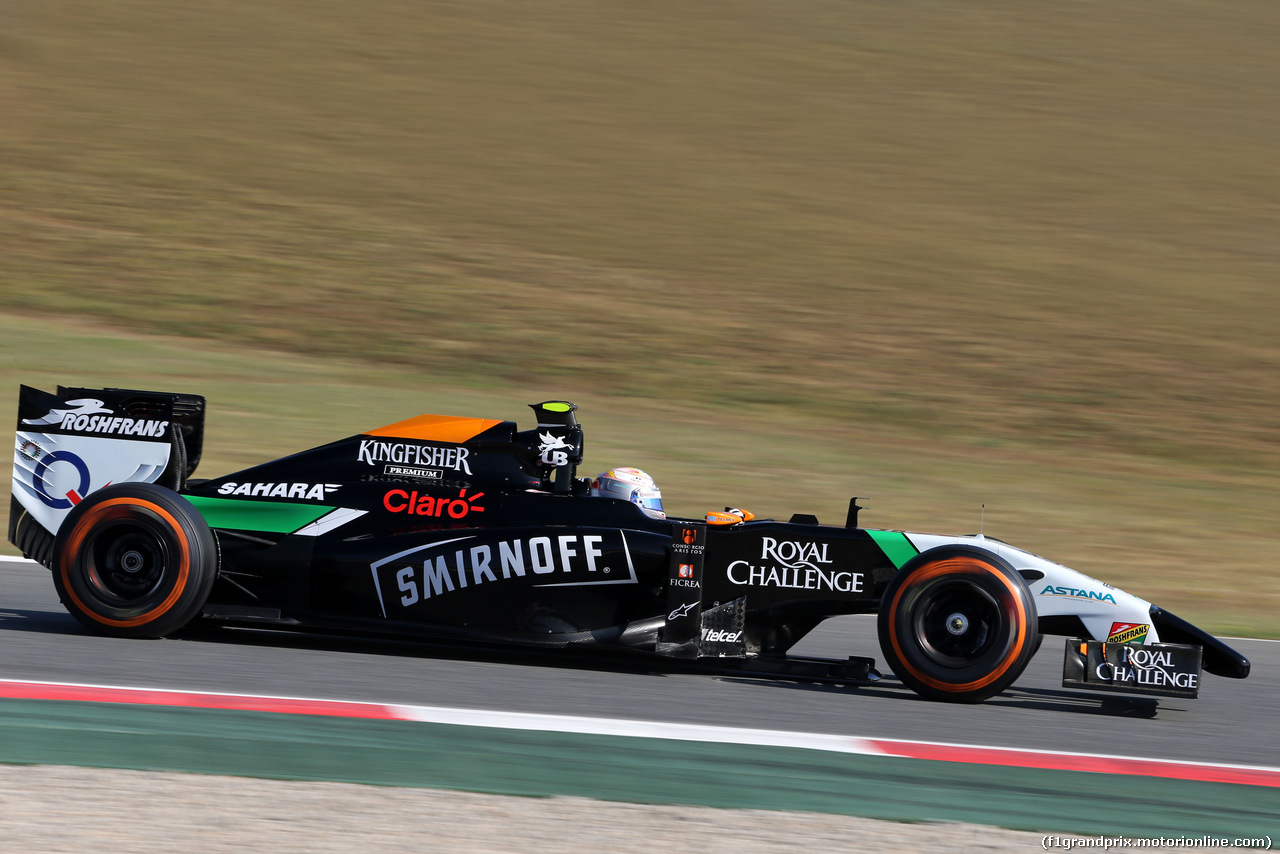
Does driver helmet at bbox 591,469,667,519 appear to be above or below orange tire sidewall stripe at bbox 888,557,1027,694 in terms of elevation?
above

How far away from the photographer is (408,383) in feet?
50.3

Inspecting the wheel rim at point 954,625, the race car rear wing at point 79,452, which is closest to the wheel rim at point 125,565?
the race car rear wing at point 79,452

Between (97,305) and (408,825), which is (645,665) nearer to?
(408,825)

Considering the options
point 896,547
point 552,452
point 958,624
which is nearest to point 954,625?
point 958,624

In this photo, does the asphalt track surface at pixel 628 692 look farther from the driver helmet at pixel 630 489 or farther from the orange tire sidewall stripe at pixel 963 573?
the driver helmet at pixel 630 489

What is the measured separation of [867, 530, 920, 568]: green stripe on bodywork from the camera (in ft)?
19.8

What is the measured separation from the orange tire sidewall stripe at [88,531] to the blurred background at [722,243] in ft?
10.3

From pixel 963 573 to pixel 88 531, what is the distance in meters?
3.75

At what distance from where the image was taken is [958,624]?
19.1ft

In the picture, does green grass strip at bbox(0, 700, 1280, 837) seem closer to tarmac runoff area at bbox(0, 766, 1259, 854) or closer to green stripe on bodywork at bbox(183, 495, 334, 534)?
tarmac runoff area at bbox(0, 766, 1259, 854)

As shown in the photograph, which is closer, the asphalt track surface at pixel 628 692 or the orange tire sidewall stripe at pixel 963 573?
the asphalt track surface at pixel 628 692

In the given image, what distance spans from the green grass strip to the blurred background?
4.69 metres

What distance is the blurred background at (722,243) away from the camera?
45.4 ft

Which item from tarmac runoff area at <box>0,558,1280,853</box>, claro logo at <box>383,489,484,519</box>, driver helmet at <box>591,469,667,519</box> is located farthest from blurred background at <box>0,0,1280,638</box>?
tarmac runoff area at <box>0,558,1280,853</box>
